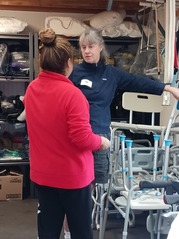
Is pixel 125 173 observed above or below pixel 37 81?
below

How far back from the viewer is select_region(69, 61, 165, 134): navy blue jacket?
252 cm

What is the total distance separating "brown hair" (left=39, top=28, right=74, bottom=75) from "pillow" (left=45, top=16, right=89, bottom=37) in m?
2.55

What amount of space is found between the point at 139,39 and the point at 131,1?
484mm

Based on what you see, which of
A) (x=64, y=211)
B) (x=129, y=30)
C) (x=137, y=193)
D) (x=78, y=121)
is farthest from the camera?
(x=129, y=30)

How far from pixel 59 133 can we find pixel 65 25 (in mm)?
2791

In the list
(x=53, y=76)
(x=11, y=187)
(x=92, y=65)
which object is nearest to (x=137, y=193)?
(x=92, y=65)

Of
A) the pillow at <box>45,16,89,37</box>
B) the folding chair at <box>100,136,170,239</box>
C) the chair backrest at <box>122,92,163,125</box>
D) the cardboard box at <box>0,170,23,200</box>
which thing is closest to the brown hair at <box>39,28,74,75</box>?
the folding chair at <box>100,136,170,239</box>

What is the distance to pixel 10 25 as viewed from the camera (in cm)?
435

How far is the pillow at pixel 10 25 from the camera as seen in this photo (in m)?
4.33

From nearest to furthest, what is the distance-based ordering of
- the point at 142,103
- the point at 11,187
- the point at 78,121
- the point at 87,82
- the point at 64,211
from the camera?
the point at 78,121 < the point at 64,211 < the point at 87,82 < the point at 142,103 < the point at 11,187

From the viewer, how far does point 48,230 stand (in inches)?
82.0

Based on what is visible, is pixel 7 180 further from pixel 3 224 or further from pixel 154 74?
pixel 154 74

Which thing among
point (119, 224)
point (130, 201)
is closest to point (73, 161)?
point (130, 201)

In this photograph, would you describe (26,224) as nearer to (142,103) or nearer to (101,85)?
(142,103)
